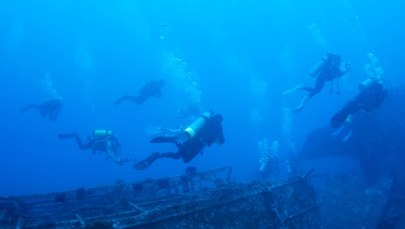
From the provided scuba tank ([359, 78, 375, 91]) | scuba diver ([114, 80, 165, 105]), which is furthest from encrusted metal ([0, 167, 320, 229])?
scuba diver ([114, 80, 165, 105])

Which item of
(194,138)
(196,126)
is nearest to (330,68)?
(196,126)

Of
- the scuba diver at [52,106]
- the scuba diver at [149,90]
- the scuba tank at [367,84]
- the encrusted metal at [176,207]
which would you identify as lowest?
the encrusted metal at [176,207]

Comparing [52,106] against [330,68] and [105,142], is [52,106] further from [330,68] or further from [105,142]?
[330,68]

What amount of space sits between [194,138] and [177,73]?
317 feet

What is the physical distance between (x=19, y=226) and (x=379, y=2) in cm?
16392

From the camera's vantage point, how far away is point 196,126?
24.4 feet

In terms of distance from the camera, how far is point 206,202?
512cm

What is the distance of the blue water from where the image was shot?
5516cm

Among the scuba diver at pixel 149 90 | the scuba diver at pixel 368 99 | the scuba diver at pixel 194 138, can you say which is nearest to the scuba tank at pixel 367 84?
the scuba diver at pixel 368 99

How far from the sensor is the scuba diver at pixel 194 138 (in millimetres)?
7320

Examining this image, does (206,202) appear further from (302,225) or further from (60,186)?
(60,186)

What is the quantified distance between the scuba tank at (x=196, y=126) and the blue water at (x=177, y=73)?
88.4 ft

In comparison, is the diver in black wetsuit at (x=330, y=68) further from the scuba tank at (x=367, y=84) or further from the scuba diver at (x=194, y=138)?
the scuba diver at (x=194, y=138)

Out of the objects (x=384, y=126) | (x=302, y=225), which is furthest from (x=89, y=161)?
(x=302, y=225)
